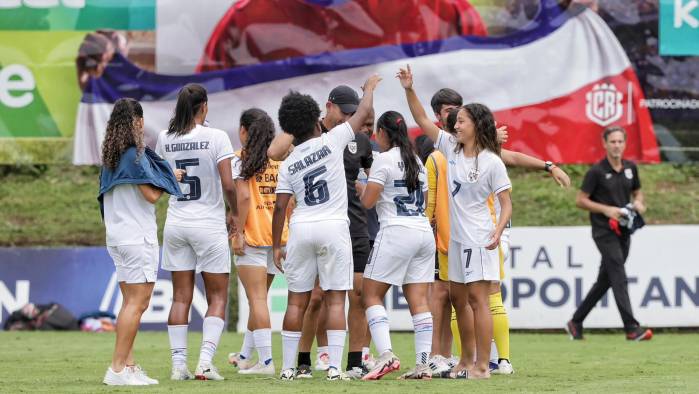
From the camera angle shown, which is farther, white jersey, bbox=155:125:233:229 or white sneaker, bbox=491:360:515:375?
white sneaker, bbox=491:360:515:375

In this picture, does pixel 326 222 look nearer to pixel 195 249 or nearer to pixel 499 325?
pixel 195 249

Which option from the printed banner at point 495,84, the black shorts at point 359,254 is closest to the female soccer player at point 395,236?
the black shorts at point 359,254

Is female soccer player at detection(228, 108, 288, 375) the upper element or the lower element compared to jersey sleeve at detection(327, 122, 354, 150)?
lower

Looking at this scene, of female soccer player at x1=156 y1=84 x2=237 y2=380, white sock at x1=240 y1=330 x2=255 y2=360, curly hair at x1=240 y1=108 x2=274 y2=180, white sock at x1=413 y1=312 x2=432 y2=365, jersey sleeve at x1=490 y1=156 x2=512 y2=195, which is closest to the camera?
jersey sleeve at x1=490 y1=156 x2=512 y2=195

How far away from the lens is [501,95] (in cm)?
1614

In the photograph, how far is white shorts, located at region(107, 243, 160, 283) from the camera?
8.88m

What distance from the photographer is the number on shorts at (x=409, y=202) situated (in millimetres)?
9250

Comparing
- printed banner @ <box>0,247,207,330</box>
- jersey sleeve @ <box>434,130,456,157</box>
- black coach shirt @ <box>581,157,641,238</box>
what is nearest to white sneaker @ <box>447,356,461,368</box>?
jersey sleeve @ <box>434,130,456,157</box>

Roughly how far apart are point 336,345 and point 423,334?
0.67 m

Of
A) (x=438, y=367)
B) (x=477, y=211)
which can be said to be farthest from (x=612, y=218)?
(x=477, y=211)

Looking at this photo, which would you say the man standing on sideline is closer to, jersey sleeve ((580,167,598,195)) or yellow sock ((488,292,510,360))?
jersey sleeve ((580,167,598,195))

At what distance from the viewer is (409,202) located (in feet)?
30.5

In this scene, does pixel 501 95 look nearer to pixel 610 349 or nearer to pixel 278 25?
pixel 278 25

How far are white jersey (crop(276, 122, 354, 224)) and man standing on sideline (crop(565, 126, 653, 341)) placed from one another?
5.63m
